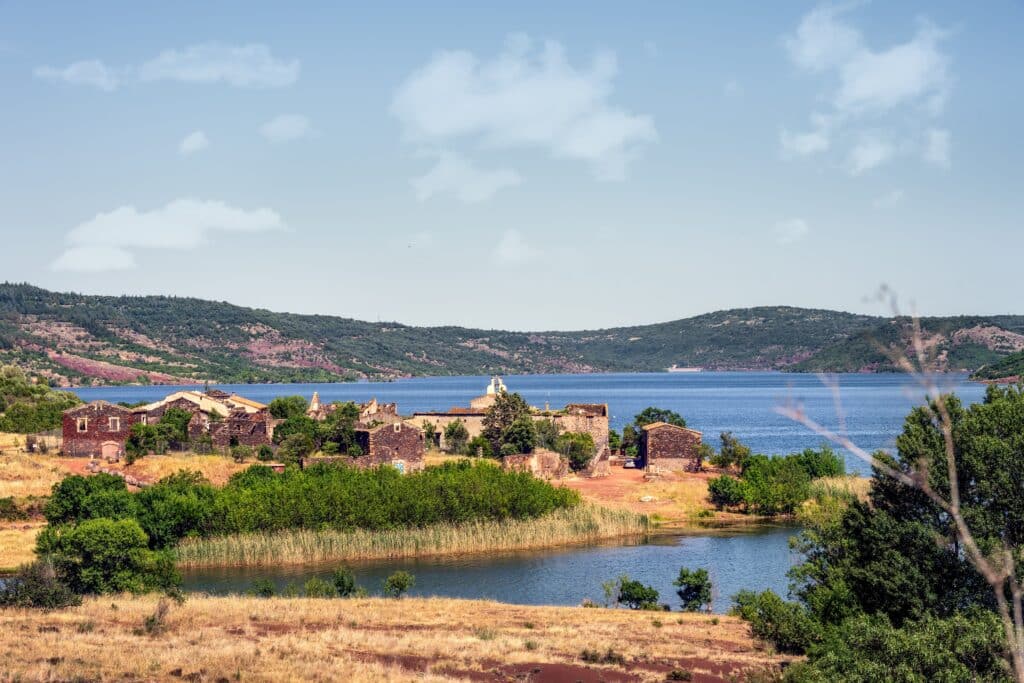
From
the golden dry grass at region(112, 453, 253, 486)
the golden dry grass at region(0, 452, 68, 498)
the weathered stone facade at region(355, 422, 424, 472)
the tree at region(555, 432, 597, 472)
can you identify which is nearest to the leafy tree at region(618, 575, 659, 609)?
the weathered stone facade at region(355, 422, 424, 472)

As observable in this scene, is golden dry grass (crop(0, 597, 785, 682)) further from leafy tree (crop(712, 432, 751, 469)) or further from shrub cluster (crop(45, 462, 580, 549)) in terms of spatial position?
leafy tree (crop(712, 432, 751, 469))

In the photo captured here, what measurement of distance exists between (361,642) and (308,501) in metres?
26.0

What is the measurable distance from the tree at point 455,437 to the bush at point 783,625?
55.4 meters

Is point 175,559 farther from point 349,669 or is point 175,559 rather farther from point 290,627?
point 349,669

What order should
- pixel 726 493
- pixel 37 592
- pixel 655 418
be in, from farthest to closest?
pixel 655 418 → pixel 726 493 → pixel 37 592

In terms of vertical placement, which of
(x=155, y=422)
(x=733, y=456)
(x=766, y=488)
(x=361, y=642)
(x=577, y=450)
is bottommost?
(x=766, y=488)

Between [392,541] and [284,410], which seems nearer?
[392,541]

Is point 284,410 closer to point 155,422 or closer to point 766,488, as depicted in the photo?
point 155,422

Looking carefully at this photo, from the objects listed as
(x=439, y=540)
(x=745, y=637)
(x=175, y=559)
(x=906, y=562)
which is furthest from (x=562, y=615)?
(x=175, y=559)

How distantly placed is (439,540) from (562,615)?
18621 millimetres

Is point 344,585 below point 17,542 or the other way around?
the other way around

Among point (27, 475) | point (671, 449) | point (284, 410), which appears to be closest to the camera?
point (27, 475)

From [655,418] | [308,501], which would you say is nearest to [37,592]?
[308,501]

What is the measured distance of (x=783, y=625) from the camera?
33844 millimetres
